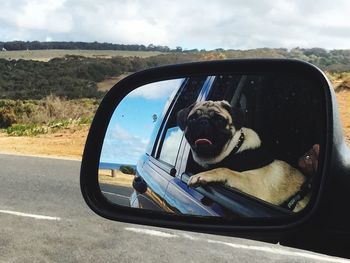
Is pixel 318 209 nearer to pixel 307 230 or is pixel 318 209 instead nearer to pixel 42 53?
pixel 307 230

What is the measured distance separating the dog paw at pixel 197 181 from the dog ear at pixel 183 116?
144 millimetres

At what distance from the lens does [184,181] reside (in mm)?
1943

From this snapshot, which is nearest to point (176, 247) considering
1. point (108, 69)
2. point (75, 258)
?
point (75, 258)

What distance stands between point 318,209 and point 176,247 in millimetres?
4601

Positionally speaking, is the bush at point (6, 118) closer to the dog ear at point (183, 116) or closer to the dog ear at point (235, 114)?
the dog ear at point (183, 116)

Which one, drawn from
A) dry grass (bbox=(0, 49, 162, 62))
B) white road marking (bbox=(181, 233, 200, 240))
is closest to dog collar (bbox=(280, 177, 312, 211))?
white road marking (bbox=(181, 233, 200, 240))

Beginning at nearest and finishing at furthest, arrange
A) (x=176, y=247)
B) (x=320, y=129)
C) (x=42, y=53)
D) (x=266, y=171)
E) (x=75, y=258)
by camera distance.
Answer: (x=320, y=129) < (x=266, y=171) < (x=75, y=258) < (x=176, y=247) < (x=42, y=53)

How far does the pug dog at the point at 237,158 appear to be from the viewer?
5.02 ft

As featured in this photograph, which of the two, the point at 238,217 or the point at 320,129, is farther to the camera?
the point at 238,217

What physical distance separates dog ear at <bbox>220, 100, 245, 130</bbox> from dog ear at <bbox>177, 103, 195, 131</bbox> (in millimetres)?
128

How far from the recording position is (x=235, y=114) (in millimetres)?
1664

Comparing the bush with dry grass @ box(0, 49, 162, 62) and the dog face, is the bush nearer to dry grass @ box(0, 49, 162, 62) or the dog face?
the dog face

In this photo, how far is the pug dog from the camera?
153cm

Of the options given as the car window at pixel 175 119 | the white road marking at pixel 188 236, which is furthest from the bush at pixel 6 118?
the car window at pixel 175 119
